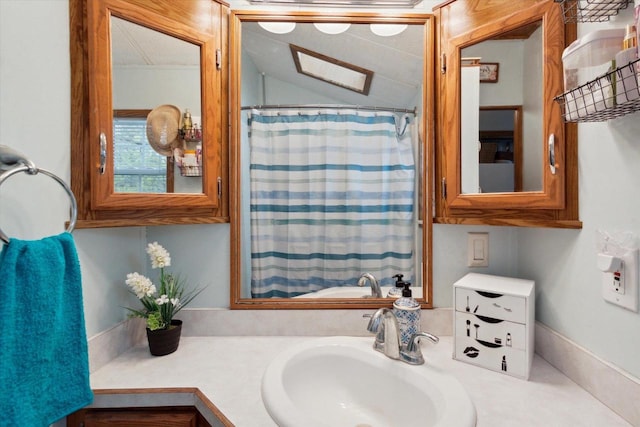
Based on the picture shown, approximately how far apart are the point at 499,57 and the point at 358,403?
1197 mm

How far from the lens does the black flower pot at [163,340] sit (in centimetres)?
108

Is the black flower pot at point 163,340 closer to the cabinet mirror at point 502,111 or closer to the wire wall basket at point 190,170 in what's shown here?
the wire wall basket at point 190,170

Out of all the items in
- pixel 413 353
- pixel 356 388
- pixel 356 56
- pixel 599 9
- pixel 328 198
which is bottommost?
pixel 356 388

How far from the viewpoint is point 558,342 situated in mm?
985

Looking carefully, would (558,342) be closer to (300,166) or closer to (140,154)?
(300,166)

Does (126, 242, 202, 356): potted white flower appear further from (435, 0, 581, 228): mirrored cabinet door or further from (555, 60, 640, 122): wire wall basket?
(555, 60, 640, 122): wire wall basket

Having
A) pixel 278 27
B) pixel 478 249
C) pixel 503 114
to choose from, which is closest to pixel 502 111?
pixel 503 114

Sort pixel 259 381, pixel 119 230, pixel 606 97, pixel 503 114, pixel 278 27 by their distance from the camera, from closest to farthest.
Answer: pixel 606 97
pixel 259 381
pixel 503 114
pixel 119 230
pixel 278 27

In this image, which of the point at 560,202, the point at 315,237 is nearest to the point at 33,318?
the point at 315,237

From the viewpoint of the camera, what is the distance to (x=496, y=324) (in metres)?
0.97

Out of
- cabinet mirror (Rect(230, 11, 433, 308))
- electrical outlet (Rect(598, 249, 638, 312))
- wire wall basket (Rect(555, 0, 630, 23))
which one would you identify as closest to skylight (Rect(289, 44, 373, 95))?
cabinet mirror (Rect(230, 11, 433, 308))

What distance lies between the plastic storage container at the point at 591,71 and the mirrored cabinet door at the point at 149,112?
3.45 feet

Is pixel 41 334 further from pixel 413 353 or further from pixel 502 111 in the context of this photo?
pixel 502 111

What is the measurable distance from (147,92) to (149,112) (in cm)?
6
